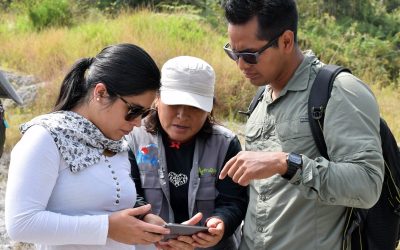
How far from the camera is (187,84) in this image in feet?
8.32

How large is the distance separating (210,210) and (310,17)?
12603 millimetres

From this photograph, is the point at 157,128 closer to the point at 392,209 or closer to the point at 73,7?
the point at 392,209

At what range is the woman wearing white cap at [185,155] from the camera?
2.49m

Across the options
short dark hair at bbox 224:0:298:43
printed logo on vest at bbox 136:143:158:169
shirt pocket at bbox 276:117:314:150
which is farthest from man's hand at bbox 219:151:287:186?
printed logo on vest at bbox 136:143:158:169

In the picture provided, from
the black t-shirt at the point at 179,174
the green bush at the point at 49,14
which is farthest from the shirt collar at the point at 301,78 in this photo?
the green bush at the point at 49,14

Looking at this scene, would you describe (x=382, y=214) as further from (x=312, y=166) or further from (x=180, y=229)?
(x=180, y=229)

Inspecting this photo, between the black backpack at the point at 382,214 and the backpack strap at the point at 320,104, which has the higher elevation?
the backpack strap at the point at 320,104

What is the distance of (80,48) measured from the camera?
9.09m

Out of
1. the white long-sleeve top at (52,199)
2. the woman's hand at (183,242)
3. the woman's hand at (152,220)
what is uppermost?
the white long-sleeve top at (52,199)

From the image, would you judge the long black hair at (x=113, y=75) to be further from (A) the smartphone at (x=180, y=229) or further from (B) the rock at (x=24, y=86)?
(B) the rock at (x=24, y=86)

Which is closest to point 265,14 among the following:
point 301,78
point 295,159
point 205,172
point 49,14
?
point 301,78

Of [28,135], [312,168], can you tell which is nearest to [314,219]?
[312,168]

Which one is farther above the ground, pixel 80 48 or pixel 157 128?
pixel 157 128

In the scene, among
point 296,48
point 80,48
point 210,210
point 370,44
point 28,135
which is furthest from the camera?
point 370,44
